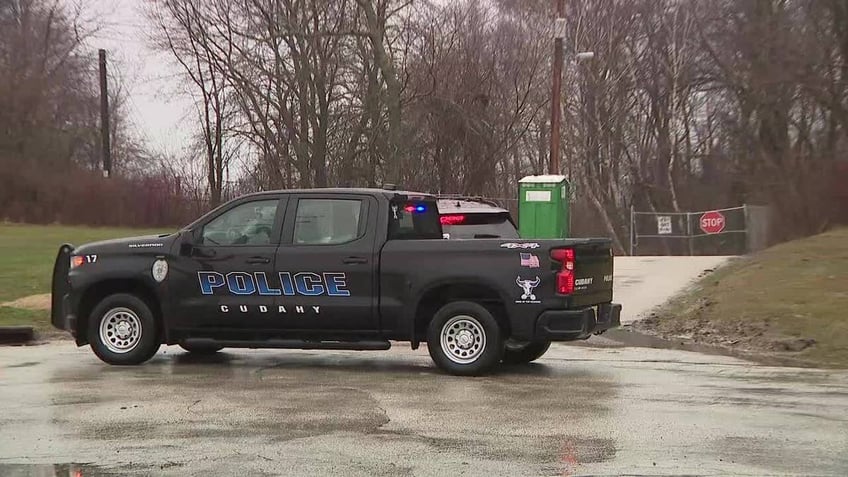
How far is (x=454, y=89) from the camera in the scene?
31703mm

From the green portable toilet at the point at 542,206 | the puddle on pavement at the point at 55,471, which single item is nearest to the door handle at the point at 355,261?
the puddle on pavement at the point at 55,471

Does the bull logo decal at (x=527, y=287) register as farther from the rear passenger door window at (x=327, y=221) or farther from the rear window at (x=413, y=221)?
the rear passenger door window at (x=327, y=221)

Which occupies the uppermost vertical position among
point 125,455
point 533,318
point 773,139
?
point 773,139

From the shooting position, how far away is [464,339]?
9.50 m

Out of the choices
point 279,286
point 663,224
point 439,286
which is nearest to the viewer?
point 439,286

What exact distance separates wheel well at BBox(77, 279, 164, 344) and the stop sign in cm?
2634

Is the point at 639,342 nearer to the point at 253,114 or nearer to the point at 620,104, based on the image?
the point at 253,114

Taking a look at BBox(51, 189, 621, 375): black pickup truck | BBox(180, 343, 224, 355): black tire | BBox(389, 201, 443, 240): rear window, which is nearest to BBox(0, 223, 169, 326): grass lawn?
BBox(180, 343, 224, 355): black tire

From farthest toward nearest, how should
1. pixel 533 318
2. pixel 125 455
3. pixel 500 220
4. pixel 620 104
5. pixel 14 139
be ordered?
1. pixel 14 139
2. pixel 620 104
3. pixel 500 220
4. pixel 533 318
5. pixel 125 455

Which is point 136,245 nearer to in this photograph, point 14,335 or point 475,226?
point 14,335

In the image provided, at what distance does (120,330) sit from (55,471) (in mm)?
4473

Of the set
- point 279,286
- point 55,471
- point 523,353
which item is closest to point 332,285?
point 279,286

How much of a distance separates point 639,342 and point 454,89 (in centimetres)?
2000

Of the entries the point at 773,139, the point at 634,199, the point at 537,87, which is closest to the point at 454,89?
the point at 537,87
